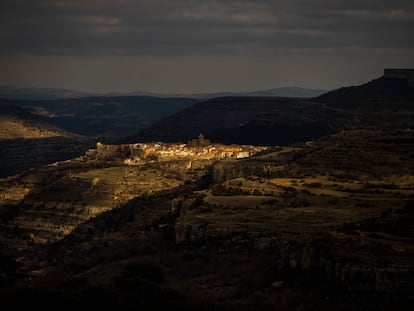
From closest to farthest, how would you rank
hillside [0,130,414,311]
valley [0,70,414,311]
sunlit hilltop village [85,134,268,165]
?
1. valley [0,70,414,311]
2. hillside [0,130,414,311]
3. sunlit hilltop village [85,134,268,165]

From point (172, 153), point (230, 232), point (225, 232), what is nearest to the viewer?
point (230, 232)

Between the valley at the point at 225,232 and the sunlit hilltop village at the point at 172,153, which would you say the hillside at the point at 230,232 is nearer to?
the valley at the point at 225,232

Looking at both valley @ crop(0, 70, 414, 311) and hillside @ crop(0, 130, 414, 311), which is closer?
valley @ crop(0, 70, 414, 311)

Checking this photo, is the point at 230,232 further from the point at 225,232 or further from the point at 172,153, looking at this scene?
the point at 172,153

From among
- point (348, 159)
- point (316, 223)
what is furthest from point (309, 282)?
point (348, 159)

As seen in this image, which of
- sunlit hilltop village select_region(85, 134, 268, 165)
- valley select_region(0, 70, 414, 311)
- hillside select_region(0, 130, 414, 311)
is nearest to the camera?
valley select_region(0, 70, 414, 311)

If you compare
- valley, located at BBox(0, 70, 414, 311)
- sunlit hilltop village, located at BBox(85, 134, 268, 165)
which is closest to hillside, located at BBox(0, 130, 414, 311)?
valley, located at BBox(0, 70, 414, 311)

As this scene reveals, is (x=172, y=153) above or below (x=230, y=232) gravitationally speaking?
below

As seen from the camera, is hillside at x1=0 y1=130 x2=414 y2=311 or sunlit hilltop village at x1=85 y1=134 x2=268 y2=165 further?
sunlit hilltop village at x1=85 y1=134 x2=268 y2=165

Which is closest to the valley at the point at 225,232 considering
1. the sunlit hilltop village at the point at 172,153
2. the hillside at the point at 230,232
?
the hillside at the point at 230,232

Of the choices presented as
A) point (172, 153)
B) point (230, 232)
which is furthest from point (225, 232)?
point (172, 153)

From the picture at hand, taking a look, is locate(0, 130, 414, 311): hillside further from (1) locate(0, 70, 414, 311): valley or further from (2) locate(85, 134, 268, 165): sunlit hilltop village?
(2) locate(85, 134, 268, 165): sunlit hilltop village

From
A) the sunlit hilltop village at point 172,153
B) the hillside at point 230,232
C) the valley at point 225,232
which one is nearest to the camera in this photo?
the valley at point 225,232
